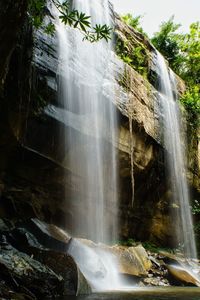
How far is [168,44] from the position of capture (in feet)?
61.2

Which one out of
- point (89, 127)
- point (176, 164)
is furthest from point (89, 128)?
point (176, 164)

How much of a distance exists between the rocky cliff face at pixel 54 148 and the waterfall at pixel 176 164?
→ 0.40 m

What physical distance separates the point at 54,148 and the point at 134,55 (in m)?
6.18

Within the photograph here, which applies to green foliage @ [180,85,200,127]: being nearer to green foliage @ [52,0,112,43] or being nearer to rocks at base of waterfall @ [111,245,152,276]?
rocks at base of waterfall @ [111,245,152,276]

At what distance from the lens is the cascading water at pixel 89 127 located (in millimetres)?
10320

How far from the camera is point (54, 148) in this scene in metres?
10.0

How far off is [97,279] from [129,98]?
6.34 metres

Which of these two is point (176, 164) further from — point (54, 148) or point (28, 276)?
point (28, 276)

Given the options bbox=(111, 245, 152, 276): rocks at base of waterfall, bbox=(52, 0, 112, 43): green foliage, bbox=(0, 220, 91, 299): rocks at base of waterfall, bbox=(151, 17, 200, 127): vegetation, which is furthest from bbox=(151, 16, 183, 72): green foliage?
bbox=(0, 220, 91, 299): rocks at base of waterfall

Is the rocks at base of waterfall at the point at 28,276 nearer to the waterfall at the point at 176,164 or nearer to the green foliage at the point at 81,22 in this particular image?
the green foliage at the point at 81,22

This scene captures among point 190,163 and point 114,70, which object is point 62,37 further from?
point 190,163

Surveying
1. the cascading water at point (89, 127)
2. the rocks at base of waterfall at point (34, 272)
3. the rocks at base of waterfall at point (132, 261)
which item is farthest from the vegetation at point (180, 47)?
the rocks at base of waterfall at point (34, 272)

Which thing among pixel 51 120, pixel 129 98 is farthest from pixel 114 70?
pixel 51 120

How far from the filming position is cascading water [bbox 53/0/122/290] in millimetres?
10320
